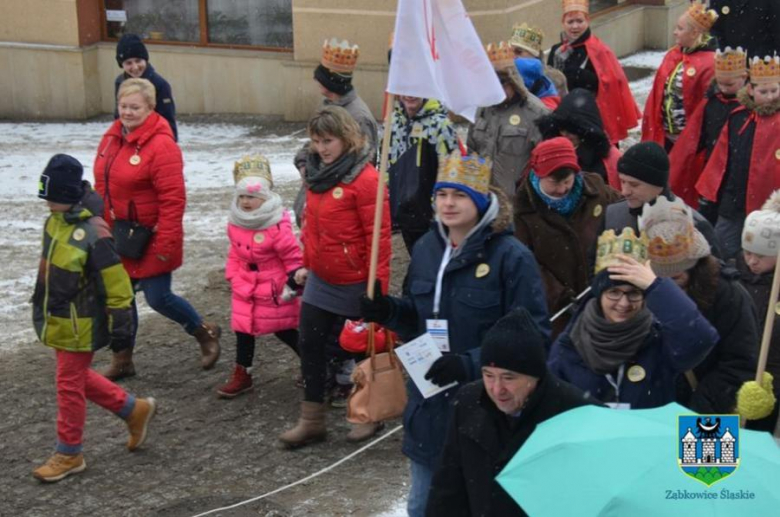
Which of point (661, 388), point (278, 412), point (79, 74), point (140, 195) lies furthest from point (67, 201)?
point (79, 74)

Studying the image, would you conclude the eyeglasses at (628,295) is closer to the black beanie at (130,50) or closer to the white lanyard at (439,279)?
the white lanyard at (439,279)

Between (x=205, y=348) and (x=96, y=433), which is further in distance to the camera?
(x=205, y=348)

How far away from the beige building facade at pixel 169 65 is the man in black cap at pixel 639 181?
8.36 meters

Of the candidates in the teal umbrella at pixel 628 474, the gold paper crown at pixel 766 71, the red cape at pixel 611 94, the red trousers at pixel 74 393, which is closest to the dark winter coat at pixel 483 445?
the teal umbrella at pixel 628 474

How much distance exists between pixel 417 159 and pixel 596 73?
284 cm

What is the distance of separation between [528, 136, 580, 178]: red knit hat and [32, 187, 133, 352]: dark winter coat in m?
2.07

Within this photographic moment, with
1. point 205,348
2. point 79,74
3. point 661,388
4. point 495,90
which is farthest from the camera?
point 79,74

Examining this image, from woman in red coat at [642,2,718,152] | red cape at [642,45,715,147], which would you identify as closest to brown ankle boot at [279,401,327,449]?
red cape at [642,45,715,147]

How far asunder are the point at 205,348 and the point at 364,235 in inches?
71.6

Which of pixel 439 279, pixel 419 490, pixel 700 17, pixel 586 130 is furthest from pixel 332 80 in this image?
pixel 419 490

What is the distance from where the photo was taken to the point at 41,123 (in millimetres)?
15609

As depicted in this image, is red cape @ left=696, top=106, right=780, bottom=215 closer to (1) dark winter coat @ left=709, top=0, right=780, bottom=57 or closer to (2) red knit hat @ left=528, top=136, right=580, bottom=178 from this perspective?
(2) red knit hat @ left=528, top=136, right=580, bottom=178

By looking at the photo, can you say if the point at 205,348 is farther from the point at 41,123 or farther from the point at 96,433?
the point at 41,123

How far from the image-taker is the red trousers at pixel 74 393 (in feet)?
21.5
